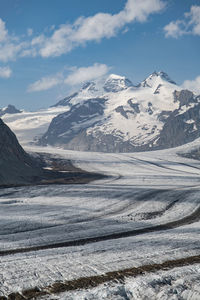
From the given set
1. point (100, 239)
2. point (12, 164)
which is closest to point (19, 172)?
point (12, 164)

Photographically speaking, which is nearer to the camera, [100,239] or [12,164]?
[100,239]

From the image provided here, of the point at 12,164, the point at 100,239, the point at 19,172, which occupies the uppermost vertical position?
the point at 12,164

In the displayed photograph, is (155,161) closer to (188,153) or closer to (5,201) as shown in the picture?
(188,153)

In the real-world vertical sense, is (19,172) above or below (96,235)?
above

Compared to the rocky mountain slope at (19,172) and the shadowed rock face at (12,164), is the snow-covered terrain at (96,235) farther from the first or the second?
the rocky mountain slope at (19,172)

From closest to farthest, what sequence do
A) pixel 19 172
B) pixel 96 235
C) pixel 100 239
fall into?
pixel 100 239
pixel 96 235
pixel 19 172

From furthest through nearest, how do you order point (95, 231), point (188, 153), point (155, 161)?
point (188, 153)
point (155, 161)
point (95, 231)

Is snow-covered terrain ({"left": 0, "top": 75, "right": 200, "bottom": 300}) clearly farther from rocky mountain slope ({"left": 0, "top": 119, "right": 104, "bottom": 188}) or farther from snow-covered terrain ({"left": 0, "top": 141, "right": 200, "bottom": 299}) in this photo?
rocky mountain slope ({"left": 0, "top": 119, "right": 104, "bottom": 188})

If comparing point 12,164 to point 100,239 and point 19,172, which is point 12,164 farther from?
point 100,239

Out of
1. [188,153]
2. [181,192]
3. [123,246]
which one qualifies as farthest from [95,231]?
[188,153]
